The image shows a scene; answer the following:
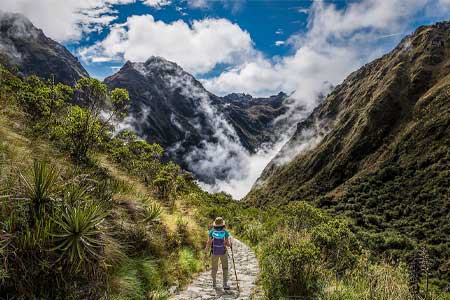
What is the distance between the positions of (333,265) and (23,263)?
8.21 metres

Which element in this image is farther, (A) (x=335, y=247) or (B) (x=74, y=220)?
(A) (x=335, y=247)

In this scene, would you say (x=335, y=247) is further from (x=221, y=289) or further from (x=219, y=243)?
(x=221, y=289)

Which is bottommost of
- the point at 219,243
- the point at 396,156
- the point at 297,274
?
the point at 297,274

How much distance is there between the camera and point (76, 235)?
5684mm

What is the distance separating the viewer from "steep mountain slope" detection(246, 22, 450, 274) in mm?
109312

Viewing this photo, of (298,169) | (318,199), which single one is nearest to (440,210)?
A: (318,199)

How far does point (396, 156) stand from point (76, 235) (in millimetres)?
154697

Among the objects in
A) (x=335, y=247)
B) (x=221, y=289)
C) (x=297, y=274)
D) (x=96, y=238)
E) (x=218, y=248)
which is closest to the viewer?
(x=96, y=238)

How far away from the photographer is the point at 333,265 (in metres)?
9.97

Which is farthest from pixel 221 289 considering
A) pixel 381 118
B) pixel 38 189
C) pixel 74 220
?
pixel 381 118

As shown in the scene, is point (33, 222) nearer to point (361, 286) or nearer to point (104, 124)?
point (361, 286)

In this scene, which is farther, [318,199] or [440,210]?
[318,199]

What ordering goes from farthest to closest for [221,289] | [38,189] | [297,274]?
[221,289], [297,274], [38,189]

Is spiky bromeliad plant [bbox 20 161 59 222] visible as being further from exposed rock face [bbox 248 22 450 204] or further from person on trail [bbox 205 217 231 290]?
exposed rock face [bbox 248 22 450 204]
